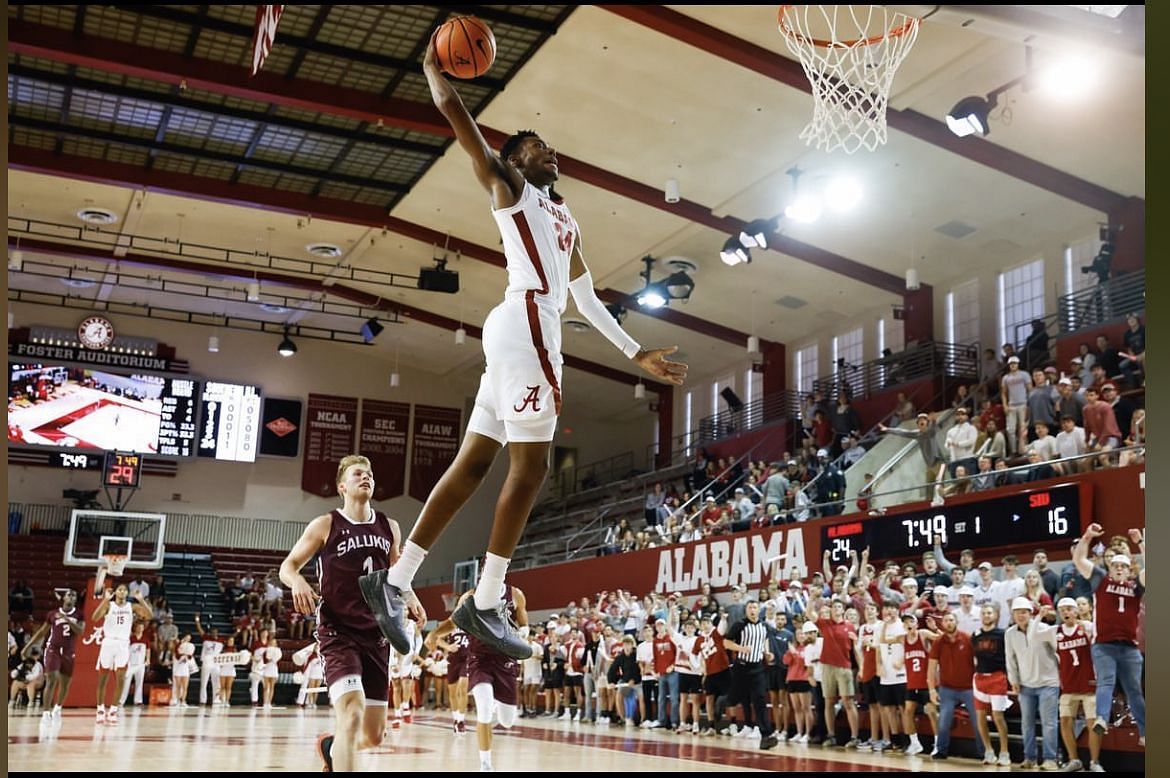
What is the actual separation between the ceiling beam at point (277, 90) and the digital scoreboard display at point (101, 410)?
12.8 m

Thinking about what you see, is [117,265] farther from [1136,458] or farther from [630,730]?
[1136,458]

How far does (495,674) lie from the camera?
9.03 metres

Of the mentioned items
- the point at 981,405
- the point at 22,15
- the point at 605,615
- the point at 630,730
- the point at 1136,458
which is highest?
the point at 22,15

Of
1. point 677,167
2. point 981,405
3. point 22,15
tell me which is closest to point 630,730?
point 981,405

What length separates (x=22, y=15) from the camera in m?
15.4

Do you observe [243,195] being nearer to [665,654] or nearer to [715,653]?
[665,654]

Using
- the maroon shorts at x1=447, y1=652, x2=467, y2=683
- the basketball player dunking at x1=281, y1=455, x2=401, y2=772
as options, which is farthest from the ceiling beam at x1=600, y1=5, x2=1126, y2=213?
the basketball player dunking at x1=281, y1=455, x2=401, y2=772

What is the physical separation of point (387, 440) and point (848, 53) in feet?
74.5

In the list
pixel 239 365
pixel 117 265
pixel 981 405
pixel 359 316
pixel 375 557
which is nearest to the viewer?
pixel 375 557

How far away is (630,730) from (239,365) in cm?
1942

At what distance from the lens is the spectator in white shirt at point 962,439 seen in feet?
50.4

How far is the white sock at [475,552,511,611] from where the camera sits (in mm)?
4059

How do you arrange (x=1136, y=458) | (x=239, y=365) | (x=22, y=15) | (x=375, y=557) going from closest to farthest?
1. (x=375, y=557)
2. (x=1136, y=458)
3. (x=22, y=15)
4. (x=239, y=365)

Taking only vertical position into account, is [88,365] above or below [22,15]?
below
